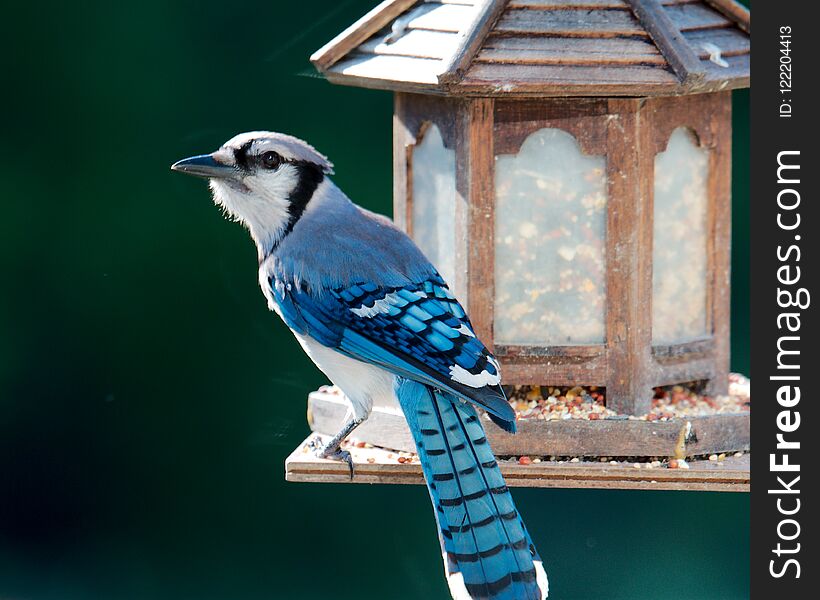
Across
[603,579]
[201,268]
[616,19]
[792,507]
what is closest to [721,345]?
[792,507]

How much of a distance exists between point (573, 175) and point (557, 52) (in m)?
0.34

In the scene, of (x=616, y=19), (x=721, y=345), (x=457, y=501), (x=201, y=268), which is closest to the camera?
(x=457, y=501)

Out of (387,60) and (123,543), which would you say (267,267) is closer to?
(387,60)

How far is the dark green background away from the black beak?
1914mm

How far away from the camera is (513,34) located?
411 cm

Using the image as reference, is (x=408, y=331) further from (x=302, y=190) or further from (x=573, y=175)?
(x=573, y=175)

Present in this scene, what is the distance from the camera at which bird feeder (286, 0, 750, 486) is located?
4086 mm

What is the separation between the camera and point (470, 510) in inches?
152

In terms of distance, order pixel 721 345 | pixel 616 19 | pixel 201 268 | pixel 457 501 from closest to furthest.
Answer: pixel 457 501 → pixel 616 19 → pixel 721 345 → pixel 201 268

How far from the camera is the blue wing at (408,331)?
3.89 m

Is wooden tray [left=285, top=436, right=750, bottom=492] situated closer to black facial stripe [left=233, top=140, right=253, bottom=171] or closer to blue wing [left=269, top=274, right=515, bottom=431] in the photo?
blue wing [left=269, top=274, right=515, bottom=431]

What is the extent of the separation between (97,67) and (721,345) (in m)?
2.87

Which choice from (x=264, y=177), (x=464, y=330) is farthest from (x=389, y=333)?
(x=264, y=177)

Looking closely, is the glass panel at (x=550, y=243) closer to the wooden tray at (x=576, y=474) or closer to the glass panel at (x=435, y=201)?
the glass panel at (x=435, y=201)
